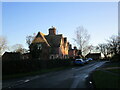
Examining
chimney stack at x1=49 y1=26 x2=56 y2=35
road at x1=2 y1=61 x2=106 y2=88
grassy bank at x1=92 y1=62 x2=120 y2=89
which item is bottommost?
road at x1=2 y1=61 x2=106 y2=88

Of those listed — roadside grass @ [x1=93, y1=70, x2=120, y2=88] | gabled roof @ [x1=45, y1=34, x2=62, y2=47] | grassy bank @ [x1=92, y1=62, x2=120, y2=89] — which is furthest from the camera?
gabled roof @ [x1=45, y1=34, x2=62, y2=47]

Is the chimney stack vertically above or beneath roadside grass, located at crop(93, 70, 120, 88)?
above

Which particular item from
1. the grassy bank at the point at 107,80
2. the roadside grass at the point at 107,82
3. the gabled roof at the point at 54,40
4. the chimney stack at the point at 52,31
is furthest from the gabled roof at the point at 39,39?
the roadside grass at the point at 107,82

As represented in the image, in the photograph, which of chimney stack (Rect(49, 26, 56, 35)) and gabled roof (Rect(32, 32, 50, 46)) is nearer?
gabled roof (Rect(32, 32, 50, 46))

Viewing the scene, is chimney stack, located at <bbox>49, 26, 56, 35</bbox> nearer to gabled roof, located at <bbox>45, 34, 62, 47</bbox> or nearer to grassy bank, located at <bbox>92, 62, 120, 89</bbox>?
gabled roof, located at <bbox>45, 34, 62, 47</bbox>

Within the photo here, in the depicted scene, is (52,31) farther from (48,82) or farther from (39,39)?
(48,82)

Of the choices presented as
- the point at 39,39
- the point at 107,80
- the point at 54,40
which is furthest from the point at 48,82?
the point at 54,40

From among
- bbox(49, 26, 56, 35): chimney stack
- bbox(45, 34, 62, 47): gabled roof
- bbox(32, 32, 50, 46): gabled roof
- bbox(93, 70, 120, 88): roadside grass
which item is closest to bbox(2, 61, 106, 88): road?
bbox(93, 70, 120, 88): roadside grass

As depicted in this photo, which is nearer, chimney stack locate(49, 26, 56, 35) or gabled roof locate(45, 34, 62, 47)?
gabled roof locate(45, 34, 62, 47)

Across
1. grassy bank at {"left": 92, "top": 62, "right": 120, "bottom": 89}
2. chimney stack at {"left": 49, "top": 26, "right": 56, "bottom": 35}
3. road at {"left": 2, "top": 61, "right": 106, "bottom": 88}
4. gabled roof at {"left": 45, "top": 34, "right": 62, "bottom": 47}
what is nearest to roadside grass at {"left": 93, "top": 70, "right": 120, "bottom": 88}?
grassy bank at {"left": 92, "top": 62, "right": 120, "bottom": 89}

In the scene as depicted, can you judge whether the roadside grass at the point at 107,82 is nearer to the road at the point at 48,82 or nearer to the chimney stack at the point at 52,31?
the road at the point at 48,82

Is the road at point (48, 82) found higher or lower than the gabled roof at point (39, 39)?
lower

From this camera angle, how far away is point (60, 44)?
55250 mm

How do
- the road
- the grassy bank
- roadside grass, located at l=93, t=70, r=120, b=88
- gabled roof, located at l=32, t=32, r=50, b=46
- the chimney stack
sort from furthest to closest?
the chimney stack, gabled roof, located at l=32, t=32, r=50, b=46, the road, the grassy bank, roadside grass, located at l=93, t=70, r=120, b=88
